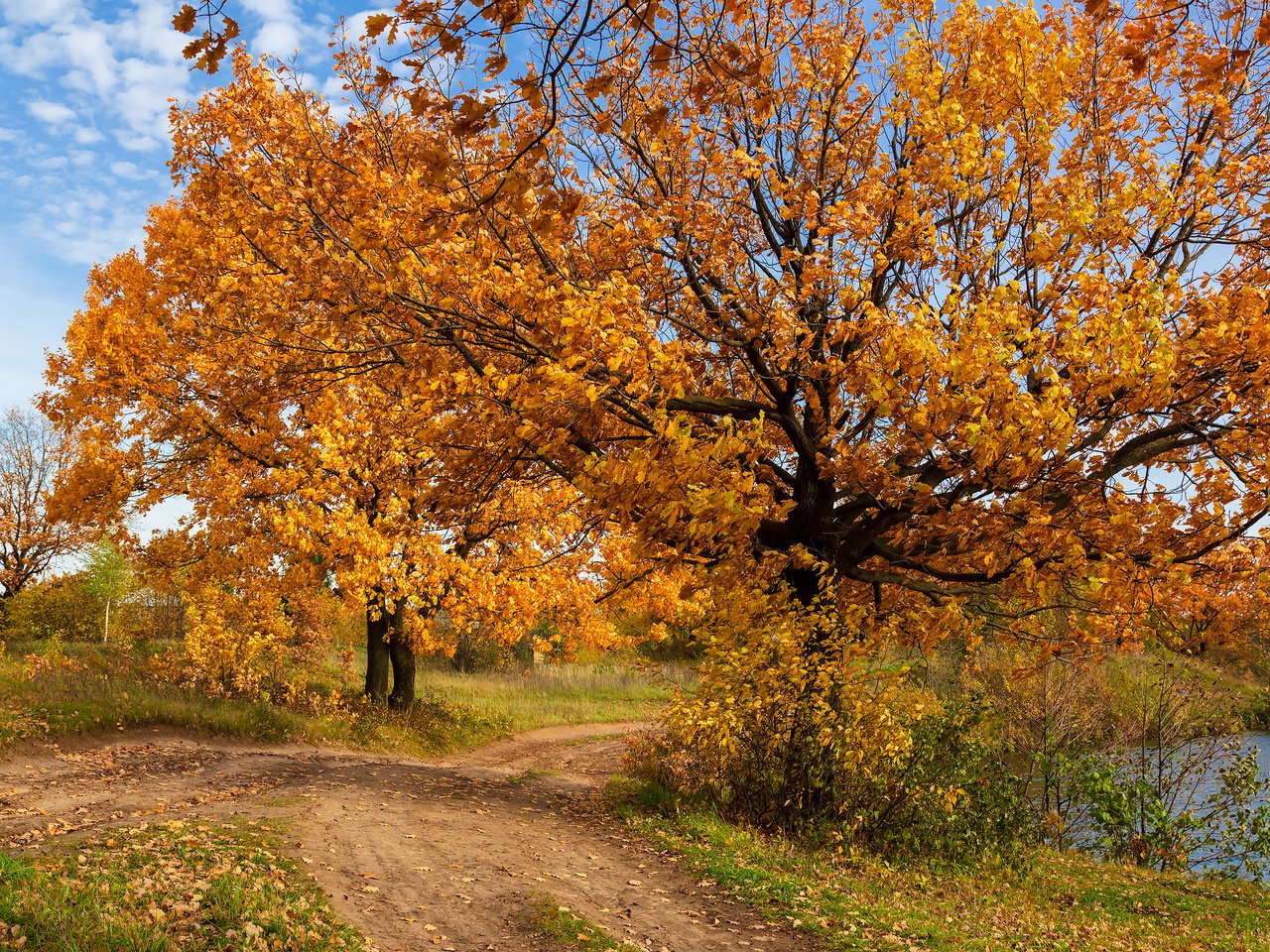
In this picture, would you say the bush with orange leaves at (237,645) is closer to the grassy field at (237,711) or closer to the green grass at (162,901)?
the grassy field at (237,711)

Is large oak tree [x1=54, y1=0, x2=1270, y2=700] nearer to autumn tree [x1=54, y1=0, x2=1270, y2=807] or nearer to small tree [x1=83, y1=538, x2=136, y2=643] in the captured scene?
autumn tree [x1=54, y1=0, x2=1270, y2=807]

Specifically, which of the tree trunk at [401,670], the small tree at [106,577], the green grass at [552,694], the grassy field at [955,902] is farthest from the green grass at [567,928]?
the small tree at [106,577]

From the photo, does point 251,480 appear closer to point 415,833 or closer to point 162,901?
point 415,833

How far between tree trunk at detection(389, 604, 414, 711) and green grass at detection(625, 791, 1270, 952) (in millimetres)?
8956

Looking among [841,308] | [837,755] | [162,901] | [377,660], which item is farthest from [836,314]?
[377,660]

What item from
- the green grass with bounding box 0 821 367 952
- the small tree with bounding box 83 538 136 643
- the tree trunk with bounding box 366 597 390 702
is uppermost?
the small tree with bounding box 83 538 136 643

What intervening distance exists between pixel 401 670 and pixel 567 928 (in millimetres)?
12568

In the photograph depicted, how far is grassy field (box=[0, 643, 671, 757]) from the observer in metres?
12.7

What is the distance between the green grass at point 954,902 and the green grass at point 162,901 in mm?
3668

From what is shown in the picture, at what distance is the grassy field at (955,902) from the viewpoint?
678 cm

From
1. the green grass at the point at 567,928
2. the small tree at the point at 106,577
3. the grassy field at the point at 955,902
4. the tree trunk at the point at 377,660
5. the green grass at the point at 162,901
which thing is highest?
the small tree at the point at 106,577

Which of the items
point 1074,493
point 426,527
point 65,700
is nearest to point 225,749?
point 65,700

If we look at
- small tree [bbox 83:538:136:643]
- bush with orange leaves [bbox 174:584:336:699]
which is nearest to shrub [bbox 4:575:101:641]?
small tree [bbox 83:538:136:643]

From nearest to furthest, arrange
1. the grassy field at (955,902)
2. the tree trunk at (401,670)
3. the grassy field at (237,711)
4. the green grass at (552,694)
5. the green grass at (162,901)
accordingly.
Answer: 1. the green grass at (162,901)
2. the grassy field at (955,902)
3. the grassy field at (237,711)
4. the tree trunk at (401,670)
5. the green grass at (552,694)
